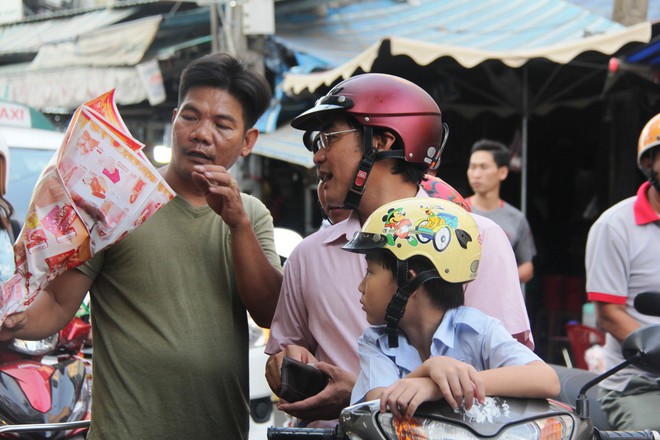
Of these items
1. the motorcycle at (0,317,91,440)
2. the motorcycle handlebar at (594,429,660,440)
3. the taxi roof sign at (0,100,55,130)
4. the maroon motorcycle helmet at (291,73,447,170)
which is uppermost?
the maroon motorcycle helmet at (291,73,447,170)

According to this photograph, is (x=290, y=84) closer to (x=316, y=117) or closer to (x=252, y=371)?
(x=252, y=371)

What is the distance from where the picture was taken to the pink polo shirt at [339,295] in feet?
7.52

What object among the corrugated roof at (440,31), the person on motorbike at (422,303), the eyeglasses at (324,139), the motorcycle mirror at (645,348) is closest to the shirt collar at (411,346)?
the person on motorbike at (422,303)

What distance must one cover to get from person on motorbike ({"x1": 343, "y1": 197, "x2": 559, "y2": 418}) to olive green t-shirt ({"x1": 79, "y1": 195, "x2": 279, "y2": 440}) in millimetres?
803

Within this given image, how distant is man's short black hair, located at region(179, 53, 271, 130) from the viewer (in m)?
2.92

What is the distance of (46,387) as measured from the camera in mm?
3271

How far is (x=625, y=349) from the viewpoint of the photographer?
2260 mm

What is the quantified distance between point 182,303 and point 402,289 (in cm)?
96

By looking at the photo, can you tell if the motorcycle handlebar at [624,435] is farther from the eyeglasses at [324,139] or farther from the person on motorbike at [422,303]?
the eyeglasses at [324,139]

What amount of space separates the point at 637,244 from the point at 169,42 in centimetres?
1245

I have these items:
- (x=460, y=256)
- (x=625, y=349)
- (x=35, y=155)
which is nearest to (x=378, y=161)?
(x=460, y=256)

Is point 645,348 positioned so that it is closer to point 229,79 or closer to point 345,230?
point 345,230

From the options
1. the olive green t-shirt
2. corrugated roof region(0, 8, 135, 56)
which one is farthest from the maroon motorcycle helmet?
corrugated roof region(0, 8, 135, 56)

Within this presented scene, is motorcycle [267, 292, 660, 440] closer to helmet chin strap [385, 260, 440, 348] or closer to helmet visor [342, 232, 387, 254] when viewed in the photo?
helmet chin strap [385, 260, 440, 348]
